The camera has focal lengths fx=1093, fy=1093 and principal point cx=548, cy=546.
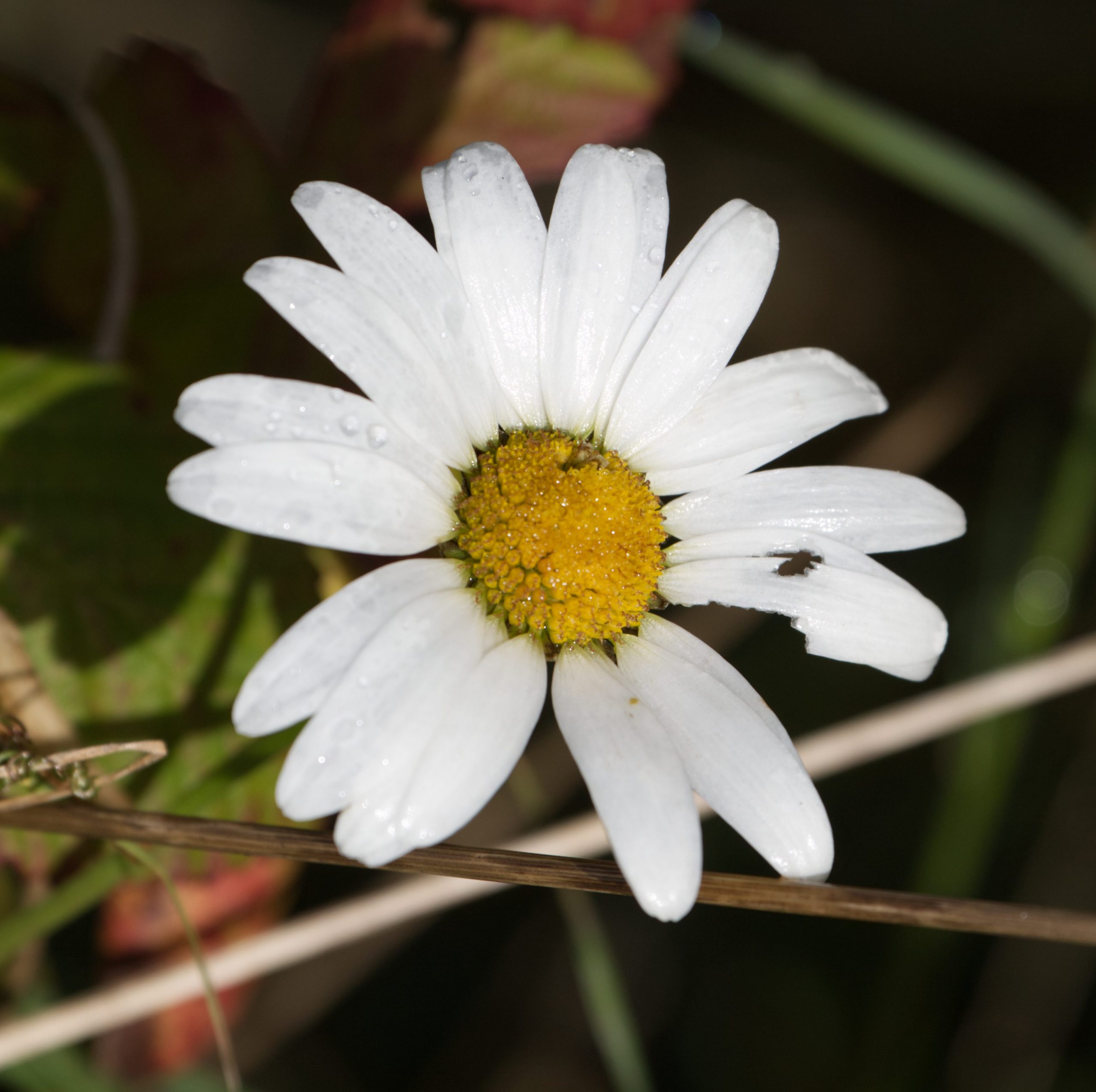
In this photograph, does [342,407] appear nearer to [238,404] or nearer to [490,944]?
[238,404]

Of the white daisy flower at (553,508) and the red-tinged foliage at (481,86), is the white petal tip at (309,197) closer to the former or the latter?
the white daisy flower at (553,508)

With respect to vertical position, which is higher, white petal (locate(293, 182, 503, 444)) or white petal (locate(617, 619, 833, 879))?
white petal (locate(293, 182, 503, 444))

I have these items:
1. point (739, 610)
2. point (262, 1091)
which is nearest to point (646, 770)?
point (739, 610)

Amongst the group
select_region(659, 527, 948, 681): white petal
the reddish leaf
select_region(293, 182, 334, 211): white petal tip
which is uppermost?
the reddish leaf

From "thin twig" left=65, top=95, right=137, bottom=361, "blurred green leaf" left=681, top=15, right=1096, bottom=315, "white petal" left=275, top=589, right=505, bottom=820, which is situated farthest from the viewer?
"blurred green leaf" left=681, top=15, right=1096, bottom=315

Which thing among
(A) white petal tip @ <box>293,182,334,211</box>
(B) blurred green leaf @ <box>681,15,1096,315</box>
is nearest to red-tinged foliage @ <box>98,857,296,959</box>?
(A) white petal tip @ <box>293,182,334,211</box>

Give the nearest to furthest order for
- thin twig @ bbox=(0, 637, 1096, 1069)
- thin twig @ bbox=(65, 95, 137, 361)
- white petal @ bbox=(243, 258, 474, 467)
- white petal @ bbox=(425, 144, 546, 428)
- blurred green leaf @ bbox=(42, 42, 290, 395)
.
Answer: white petal @ bbox=(243, 258, 474, 467) → white petal @ bbox=(425, 144, 546, 428) → thin twig @ bbox=(0, 637, 1096, 1069) → thin twig @ bbox=(65, 95, 137, 361) → blurred green leaf @ bbox=(42, 42, 290, 395)

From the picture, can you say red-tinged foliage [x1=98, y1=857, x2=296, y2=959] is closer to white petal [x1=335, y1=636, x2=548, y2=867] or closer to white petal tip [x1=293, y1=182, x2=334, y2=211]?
white petal [x1=335, y1=636, x2=548, y2=867]
